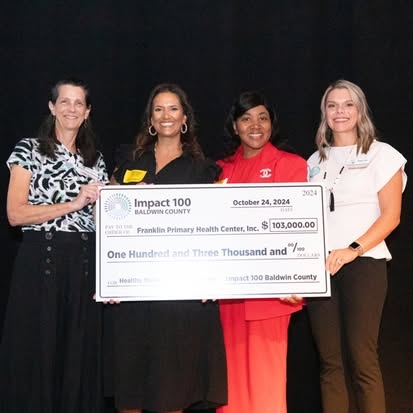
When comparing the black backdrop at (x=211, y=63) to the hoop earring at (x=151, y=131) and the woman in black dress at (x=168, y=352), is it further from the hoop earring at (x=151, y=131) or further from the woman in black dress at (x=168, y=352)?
the woman in black dress at (x=168, y=352)

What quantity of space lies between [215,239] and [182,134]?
535mm

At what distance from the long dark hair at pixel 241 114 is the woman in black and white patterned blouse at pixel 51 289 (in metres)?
0.75

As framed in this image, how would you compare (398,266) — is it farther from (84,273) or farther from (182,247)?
(84,273)

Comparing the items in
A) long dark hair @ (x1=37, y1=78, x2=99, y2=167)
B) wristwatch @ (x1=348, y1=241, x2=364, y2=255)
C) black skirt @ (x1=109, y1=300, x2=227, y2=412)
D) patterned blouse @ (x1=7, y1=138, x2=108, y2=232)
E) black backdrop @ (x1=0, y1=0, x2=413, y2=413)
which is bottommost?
black skirt @ (x1=109, y1=300, x2=227, y2=412)

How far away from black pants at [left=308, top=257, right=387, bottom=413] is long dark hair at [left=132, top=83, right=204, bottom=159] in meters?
0.84

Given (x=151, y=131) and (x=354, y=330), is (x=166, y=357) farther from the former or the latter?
(x=151, y=131)

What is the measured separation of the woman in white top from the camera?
270 centimetres

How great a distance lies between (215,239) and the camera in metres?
2.71

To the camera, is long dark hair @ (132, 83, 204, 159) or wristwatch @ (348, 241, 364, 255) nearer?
wristwatch @ (348, 241, 364, 255)

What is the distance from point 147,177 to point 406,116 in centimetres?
146

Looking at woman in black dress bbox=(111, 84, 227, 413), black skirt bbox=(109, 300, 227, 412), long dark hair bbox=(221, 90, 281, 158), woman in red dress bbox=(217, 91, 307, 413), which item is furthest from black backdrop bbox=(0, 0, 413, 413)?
black skirt bbox=(109, 300, 227, 412)

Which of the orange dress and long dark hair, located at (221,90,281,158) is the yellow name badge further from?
long dark hair, located at (221,90,281,158)

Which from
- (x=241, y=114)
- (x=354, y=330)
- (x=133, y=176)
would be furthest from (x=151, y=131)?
(x=354, y=330)

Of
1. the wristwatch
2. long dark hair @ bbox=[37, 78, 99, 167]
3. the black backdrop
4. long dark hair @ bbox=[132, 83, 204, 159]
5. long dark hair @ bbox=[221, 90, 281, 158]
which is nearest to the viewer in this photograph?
the wristwatch
